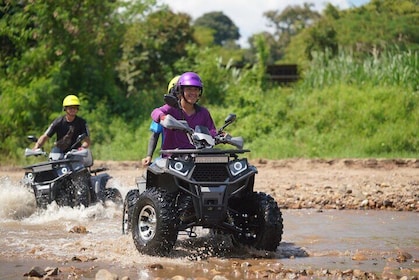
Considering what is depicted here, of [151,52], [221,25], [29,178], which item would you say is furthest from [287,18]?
[29,178]

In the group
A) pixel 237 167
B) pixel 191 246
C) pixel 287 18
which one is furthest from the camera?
pixel 287 18

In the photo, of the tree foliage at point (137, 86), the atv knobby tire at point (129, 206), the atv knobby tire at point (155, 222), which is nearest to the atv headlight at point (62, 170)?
the atv knobby tire at point (129, 206)

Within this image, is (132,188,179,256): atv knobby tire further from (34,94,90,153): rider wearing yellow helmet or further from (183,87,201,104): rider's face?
(34,94,90,153): rider wearing yellow helmet

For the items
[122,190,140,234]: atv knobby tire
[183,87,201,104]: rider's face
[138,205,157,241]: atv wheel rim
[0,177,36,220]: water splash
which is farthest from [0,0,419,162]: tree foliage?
[138,205,157,241]: atv wheel rim

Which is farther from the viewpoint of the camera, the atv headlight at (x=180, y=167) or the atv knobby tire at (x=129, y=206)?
the atv knobby tire at (x=129, y=206)

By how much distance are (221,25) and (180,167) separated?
82.7 metres

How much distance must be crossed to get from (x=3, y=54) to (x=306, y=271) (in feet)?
63.9

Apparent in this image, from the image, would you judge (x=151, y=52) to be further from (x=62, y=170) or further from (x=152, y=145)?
(x=152, y=145)

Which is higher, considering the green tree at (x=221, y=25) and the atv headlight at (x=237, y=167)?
the green tree at (x=221, y=25)

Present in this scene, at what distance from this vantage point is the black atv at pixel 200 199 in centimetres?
845

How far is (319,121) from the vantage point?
2334 cm

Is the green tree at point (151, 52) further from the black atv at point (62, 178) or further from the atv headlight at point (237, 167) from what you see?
the atv headlight at point (237, 167)

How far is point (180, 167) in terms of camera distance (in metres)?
8.52

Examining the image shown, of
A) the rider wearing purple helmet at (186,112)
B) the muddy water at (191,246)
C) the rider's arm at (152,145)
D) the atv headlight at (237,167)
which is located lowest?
the muddy water at (191,246)
